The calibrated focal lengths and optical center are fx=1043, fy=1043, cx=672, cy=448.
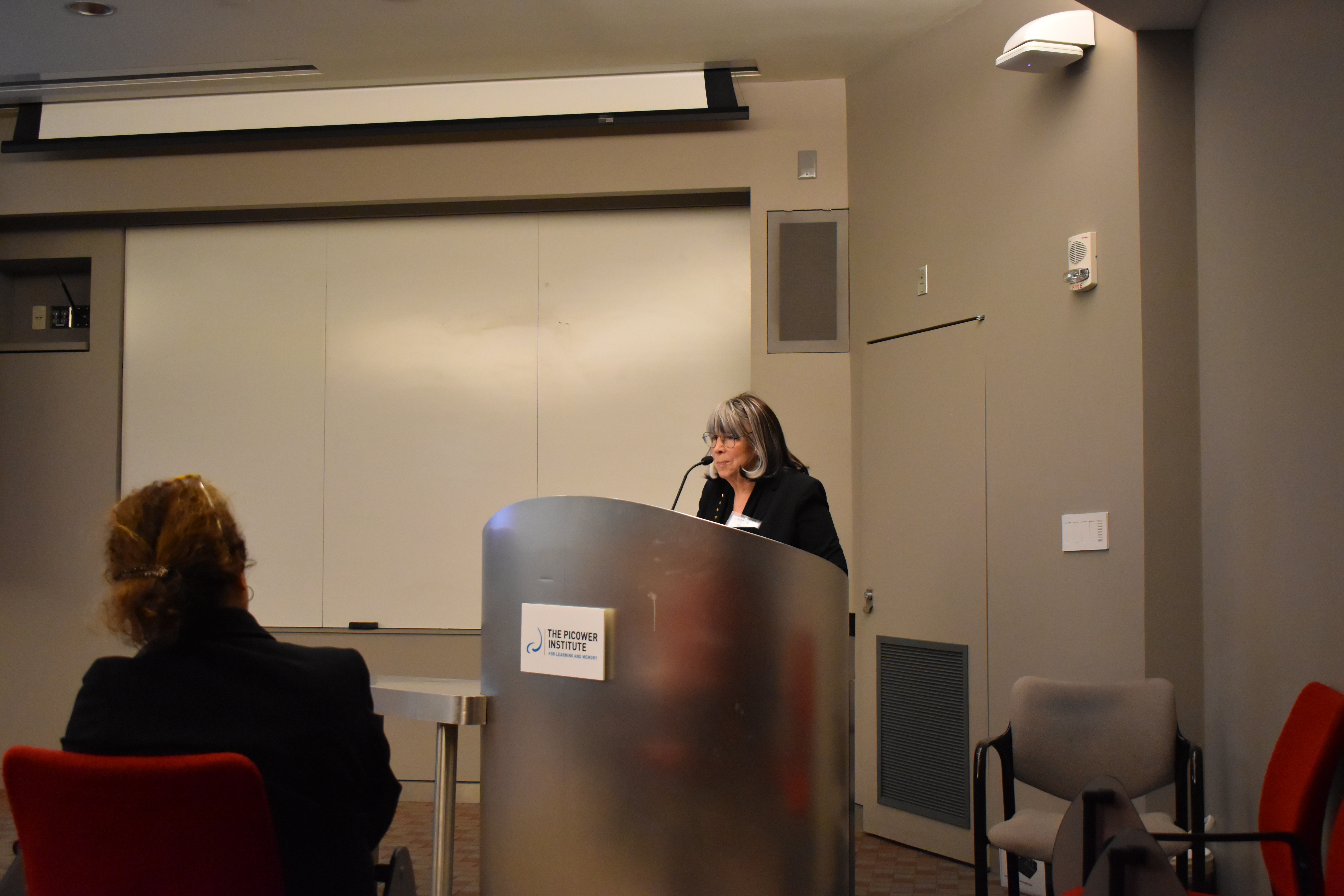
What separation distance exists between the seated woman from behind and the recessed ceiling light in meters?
3.44

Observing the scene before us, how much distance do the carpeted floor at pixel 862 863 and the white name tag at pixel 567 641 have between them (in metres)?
1.69

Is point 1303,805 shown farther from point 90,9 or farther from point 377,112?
point 90,9

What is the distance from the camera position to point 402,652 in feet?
16.5

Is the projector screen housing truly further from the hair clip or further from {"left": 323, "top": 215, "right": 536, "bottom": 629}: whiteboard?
the hair clip

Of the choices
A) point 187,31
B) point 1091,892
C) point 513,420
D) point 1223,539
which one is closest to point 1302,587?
point 1223,539

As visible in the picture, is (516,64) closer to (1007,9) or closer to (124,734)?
(1007,9)

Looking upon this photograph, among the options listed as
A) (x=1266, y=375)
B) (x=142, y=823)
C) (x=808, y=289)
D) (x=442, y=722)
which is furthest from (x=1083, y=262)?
(x=142, y=823)

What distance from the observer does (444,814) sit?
1871 millimetres

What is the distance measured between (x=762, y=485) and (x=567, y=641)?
1.34m

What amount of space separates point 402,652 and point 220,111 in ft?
9.12

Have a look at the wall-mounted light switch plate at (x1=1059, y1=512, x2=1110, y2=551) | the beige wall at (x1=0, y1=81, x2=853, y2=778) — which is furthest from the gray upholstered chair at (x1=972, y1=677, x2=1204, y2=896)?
the beige wall at (x1=0, y1=81, x2=853, y2=778)

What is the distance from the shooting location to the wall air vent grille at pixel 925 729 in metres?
3.99

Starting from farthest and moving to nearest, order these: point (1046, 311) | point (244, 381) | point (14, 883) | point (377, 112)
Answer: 1. point (244, 381)
2. point (377, 112)
3. point (1046, 311)
4. point (14, 883)

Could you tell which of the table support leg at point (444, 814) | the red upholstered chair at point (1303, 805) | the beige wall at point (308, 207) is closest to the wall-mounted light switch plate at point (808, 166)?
the beige wall at point (308, 207)
